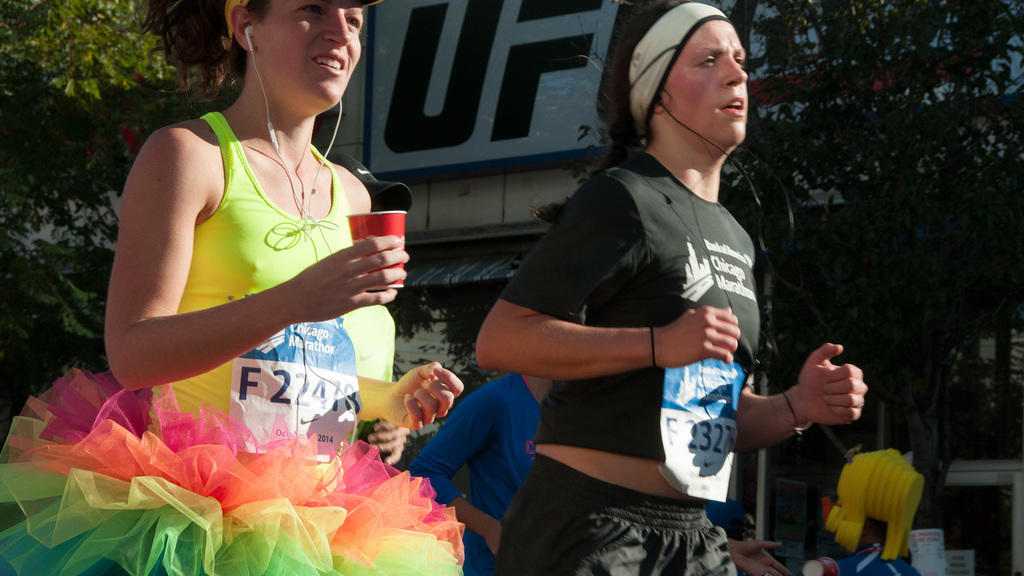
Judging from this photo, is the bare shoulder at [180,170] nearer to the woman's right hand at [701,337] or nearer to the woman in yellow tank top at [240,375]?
the woman in yellow tank top at [240,375]

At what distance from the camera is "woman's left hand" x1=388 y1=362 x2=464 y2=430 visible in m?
2.33

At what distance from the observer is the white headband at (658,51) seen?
111 inches

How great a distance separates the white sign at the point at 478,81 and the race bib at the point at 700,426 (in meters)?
7.58

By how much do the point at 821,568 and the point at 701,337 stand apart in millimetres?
3430

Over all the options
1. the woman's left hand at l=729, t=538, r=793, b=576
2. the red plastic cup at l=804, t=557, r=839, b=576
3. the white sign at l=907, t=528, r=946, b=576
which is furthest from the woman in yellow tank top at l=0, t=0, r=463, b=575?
the white sign at l=907, t=528, r=946, b=576

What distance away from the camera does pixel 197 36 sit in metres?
2.47

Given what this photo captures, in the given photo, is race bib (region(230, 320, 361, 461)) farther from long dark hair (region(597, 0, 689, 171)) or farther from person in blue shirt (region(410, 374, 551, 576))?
person in blue shirt (region(410, 374, 551, 576))

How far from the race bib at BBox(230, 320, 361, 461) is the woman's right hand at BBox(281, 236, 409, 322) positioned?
24 cm

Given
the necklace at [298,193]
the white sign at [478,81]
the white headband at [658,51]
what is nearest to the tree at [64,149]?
the white sign at [478,81]

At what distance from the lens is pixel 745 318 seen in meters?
2.64

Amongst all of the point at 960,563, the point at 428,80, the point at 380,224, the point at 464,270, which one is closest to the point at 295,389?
the point at 380,224

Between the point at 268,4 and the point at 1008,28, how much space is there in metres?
4.74

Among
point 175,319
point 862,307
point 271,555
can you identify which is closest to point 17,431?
point 175,319

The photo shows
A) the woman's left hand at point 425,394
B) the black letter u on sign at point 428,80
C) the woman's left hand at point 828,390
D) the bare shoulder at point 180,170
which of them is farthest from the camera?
the black letter u on sign at point 428,80
